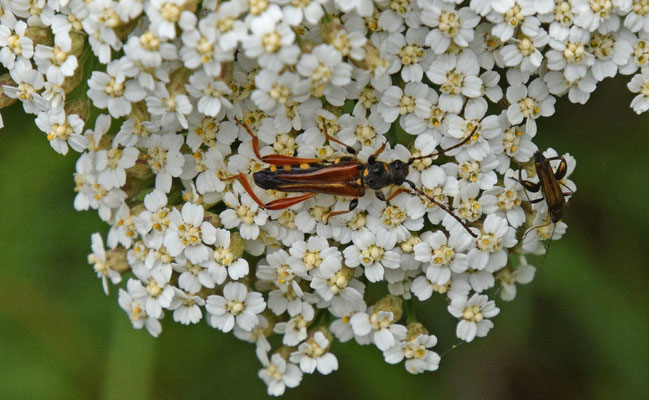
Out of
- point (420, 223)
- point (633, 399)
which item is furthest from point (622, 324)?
point (420, 223)

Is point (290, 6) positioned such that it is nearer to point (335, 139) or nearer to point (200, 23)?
point (200, 23)

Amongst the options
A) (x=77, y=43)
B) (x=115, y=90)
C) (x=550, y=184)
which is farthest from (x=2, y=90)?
A: (x=550, y=184)

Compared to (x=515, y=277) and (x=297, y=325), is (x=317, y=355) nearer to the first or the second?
(x=297, y=325)

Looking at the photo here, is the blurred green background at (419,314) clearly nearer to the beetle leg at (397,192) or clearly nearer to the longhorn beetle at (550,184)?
the longhorn beetle at (550,184)

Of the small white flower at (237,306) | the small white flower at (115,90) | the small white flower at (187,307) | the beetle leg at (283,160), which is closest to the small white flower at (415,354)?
the small white flower at (237,306)

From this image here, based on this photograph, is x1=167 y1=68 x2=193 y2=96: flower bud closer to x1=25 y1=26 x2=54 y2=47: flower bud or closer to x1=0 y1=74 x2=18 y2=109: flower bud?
x1=25 y1=26 x2=54 y2=47: flower bud
